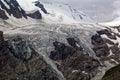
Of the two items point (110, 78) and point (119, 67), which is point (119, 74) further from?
point (119, 67)

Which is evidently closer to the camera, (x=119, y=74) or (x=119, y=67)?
(x=119, y=74)

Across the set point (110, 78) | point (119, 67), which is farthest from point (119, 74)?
point (119, 67)

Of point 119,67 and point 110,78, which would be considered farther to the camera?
point 119,67
